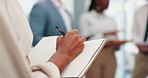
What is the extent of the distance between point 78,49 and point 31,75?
0.72 ft

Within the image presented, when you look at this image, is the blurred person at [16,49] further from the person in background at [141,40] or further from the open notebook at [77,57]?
the person in background at [141,40]

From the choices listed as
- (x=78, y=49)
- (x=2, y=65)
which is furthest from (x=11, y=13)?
(x=78, y=49)

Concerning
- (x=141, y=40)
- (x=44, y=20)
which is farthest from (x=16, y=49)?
(x=141, y=40)

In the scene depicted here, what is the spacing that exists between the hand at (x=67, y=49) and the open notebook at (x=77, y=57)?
0.05ft

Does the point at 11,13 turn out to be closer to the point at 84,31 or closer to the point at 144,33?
the point at 84,31

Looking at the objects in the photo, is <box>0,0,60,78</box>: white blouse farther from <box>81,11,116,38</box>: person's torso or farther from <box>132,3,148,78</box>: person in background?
<box>132,3,148,78</box>: person in background

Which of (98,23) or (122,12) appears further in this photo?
(122,12)

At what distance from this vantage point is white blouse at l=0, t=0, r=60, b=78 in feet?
2.17

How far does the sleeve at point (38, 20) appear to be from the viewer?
1.92 metres

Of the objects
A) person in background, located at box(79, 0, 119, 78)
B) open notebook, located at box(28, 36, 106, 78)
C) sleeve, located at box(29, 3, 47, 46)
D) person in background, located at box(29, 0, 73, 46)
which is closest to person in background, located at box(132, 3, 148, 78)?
person in background, located at box(79, 0, 119, 78)

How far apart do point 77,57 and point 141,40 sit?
2.20 meters

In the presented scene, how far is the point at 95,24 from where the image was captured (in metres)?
2.70

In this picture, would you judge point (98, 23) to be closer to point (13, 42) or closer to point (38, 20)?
point (38, 20)

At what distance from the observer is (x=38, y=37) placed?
190 centimetres
